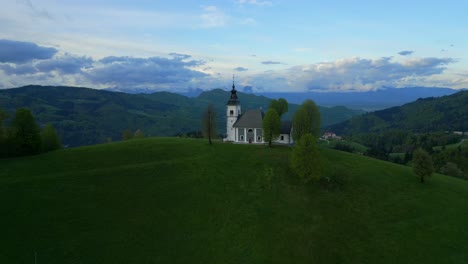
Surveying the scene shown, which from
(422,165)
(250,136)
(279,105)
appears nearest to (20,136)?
(250,136)

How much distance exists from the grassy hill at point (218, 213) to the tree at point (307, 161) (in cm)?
229

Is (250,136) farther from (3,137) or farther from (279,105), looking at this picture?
(3,137)

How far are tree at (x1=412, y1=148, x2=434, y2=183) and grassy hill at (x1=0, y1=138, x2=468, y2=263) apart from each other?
82.2 inches

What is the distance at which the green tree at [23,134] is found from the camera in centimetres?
6556

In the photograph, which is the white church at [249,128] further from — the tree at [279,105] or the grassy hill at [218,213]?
the grassy hill at [218,213]

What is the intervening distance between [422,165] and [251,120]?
38.7m

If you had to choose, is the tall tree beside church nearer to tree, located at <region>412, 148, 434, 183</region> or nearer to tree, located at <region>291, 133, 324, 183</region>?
tree, located at <region>291, 133, 324, 183</region>

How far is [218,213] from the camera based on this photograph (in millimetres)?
49000

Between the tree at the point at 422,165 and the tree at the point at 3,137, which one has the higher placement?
the tree at the point at 3,137

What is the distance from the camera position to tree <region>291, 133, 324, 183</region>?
183 ft

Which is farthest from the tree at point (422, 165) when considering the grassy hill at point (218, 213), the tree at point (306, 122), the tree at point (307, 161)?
the tree at point (306, 122)

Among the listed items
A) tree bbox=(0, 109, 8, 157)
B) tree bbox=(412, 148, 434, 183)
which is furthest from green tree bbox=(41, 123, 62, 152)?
tree bbox=(412, 148, 434, 183)

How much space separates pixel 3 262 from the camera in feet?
123

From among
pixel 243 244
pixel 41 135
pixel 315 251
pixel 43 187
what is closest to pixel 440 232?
pixel 315 251
